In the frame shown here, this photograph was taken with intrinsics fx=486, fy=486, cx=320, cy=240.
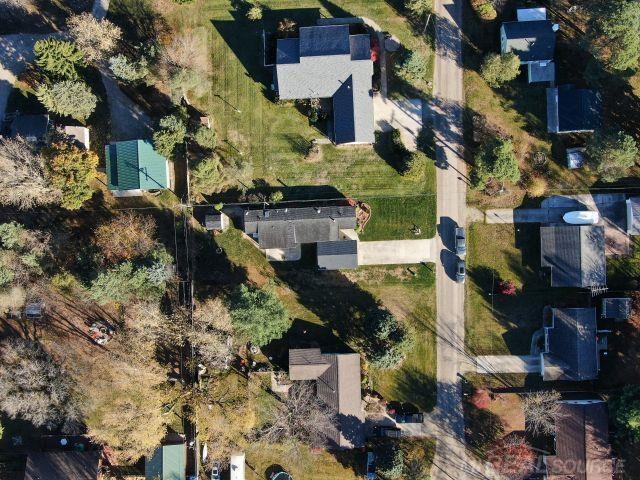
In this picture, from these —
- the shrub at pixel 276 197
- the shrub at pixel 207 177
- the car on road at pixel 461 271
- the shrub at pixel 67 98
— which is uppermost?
the shrub at pixel 67 98

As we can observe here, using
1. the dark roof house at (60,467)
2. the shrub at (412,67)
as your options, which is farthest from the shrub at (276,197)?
the dark roof house at (60,467)

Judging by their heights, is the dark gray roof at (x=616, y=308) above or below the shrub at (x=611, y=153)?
below

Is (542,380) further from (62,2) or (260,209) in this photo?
(62,2)

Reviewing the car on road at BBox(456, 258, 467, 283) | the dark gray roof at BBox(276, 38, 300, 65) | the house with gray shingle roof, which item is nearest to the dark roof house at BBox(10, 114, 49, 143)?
the dark gray roof at BBox(276, 38, 300, 65)

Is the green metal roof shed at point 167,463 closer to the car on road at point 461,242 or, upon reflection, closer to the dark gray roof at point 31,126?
the dark gray roof at point 31,126

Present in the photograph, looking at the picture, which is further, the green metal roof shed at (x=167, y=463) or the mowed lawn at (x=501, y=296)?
the mowed lawn at (x=501, y=296)

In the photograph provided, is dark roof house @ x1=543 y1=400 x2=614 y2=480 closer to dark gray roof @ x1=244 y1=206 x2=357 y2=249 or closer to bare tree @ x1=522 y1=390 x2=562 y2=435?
bare tree @ x1=522 y1=390 x2=562 y2=435

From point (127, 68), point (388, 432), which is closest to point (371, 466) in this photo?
point (388, 432)
